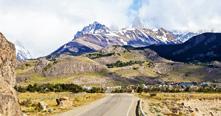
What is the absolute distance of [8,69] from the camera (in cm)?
3244

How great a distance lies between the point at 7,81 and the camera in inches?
1259

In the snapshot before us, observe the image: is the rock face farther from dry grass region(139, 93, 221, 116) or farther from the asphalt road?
dry grass region(139, 93, 221, 116)

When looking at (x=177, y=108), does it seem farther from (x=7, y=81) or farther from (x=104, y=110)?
(x=7, y=81)

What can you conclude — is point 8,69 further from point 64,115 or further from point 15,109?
point 64,115

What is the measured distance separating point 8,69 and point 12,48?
189 cm

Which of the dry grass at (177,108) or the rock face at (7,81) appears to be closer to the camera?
the rock face at (7,81)

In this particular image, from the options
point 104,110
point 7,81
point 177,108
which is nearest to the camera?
point 7,81

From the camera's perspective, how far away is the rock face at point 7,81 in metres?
30.4

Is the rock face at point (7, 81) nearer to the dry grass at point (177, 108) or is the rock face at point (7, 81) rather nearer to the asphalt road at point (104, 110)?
the asphalt road at point (104, 110)

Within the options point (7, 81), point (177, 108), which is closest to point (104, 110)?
point (177, 108)

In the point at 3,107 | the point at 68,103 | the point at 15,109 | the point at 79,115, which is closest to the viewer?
the point at 3,107

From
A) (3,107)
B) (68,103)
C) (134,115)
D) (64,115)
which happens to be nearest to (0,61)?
(3,107)

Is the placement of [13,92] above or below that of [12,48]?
below

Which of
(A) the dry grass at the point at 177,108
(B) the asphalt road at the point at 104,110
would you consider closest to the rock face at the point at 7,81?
(B) the asphalt road at the point at 104,110
